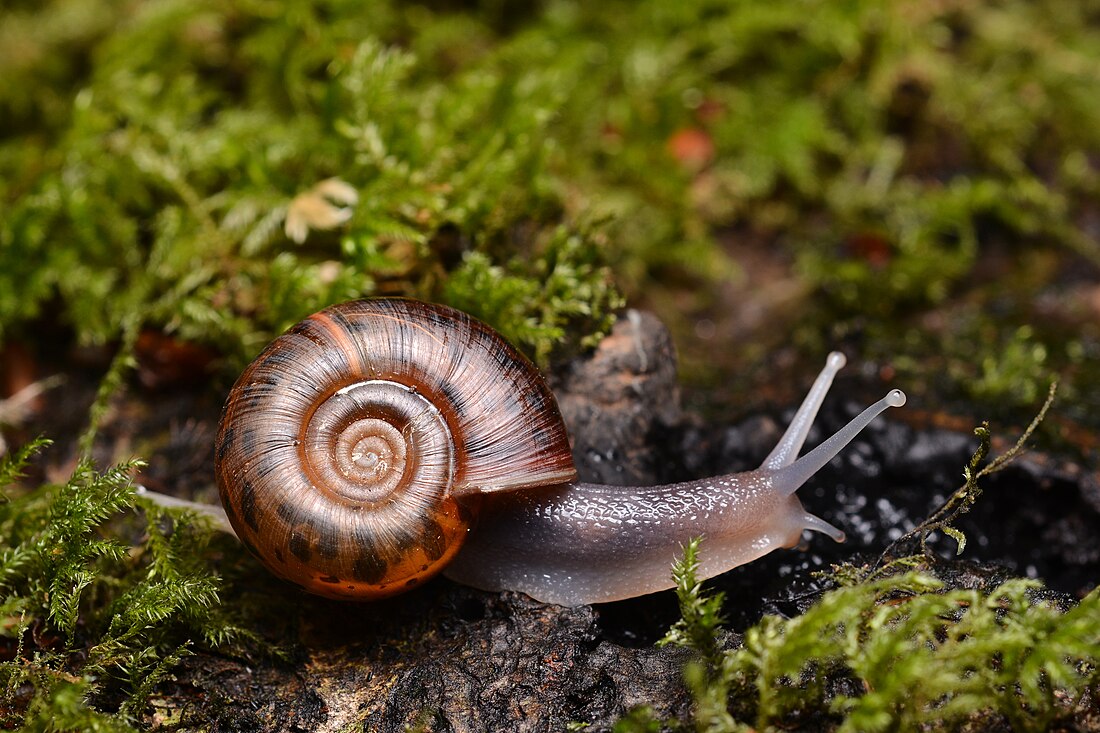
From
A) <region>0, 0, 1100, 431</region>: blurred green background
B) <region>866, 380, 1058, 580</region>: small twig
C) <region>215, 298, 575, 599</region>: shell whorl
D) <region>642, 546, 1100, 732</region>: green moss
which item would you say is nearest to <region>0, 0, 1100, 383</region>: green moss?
<region>0, 0, 1100, 431</region>: blurred green background

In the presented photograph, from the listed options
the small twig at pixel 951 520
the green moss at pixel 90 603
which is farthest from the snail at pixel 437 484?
the green moss at pixel 90 603

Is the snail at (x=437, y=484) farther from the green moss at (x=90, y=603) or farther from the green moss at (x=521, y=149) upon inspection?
→ the green moss at (x=521, y=149)

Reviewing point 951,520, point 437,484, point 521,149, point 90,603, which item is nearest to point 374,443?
point 437,484

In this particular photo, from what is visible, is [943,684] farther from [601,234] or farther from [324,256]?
[324,256]

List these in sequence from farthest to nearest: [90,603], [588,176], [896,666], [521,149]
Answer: [588,176] < [521,149] < [90,603] < [896,666]

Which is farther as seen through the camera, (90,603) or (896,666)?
(90,603)

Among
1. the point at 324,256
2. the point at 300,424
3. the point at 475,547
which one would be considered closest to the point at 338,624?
the point at 475,547

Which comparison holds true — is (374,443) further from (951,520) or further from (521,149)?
(951,520)
